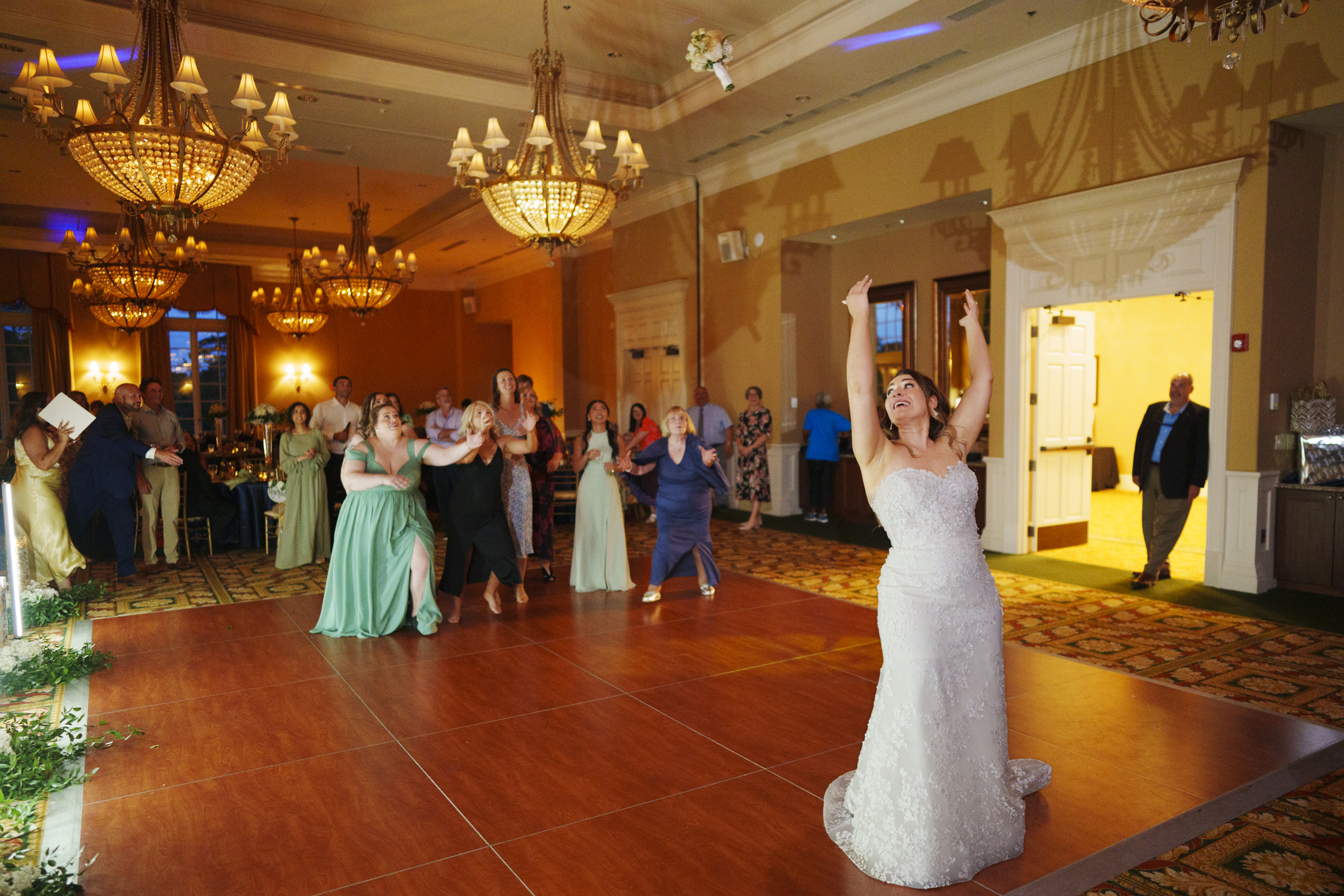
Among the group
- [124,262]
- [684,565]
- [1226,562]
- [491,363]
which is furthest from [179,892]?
[491,363]

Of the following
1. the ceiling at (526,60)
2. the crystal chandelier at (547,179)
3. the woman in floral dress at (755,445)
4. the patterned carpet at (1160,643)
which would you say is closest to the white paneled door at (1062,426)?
the patterned carpet at (1160,643)

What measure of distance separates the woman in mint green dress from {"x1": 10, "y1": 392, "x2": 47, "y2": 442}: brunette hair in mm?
2924

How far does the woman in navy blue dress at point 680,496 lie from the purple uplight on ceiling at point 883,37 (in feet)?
12.0

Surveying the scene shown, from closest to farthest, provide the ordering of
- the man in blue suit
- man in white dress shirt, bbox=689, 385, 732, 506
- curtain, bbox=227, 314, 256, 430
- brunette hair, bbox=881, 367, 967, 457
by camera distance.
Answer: brunette hair, bbox=881, 367, 967, 457 < the man in blue suit < man in white dress shirt, bbox=689, 385, 732, 506 < curtain, bbox=227, 314, 256, 430

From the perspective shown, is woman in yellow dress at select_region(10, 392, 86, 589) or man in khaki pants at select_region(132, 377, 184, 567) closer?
woman in yellow dress at select_region(10, 392, 86, 589)

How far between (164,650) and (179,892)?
318 cm

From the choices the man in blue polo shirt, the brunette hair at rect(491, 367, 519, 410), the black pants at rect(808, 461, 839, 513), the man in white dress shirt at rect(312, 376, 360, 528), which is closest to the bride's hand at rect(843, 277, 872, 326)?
the brunette hair at rect(491, 367, 519, 410)

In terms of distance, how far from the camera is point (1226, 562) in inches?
258

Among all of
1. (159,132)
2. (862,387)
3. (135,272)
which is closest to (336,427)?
(135,272)

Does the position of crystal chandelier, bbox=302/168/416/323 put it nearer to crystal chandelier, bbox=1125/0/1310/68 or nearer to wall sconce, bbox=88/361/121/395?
wall sconce, bbox=88/361/121/395

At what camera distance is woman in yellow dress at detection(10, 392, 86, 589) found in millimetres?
6488

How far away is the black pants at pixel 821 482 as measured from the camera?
10523 mm

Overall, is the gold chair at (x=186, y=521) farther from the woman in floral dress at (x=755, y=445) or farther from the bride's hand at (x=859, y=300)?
the bride's hand at (x=859, y=300)

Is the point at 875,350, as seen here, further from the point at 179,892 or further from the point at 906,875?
the point at 179,892
